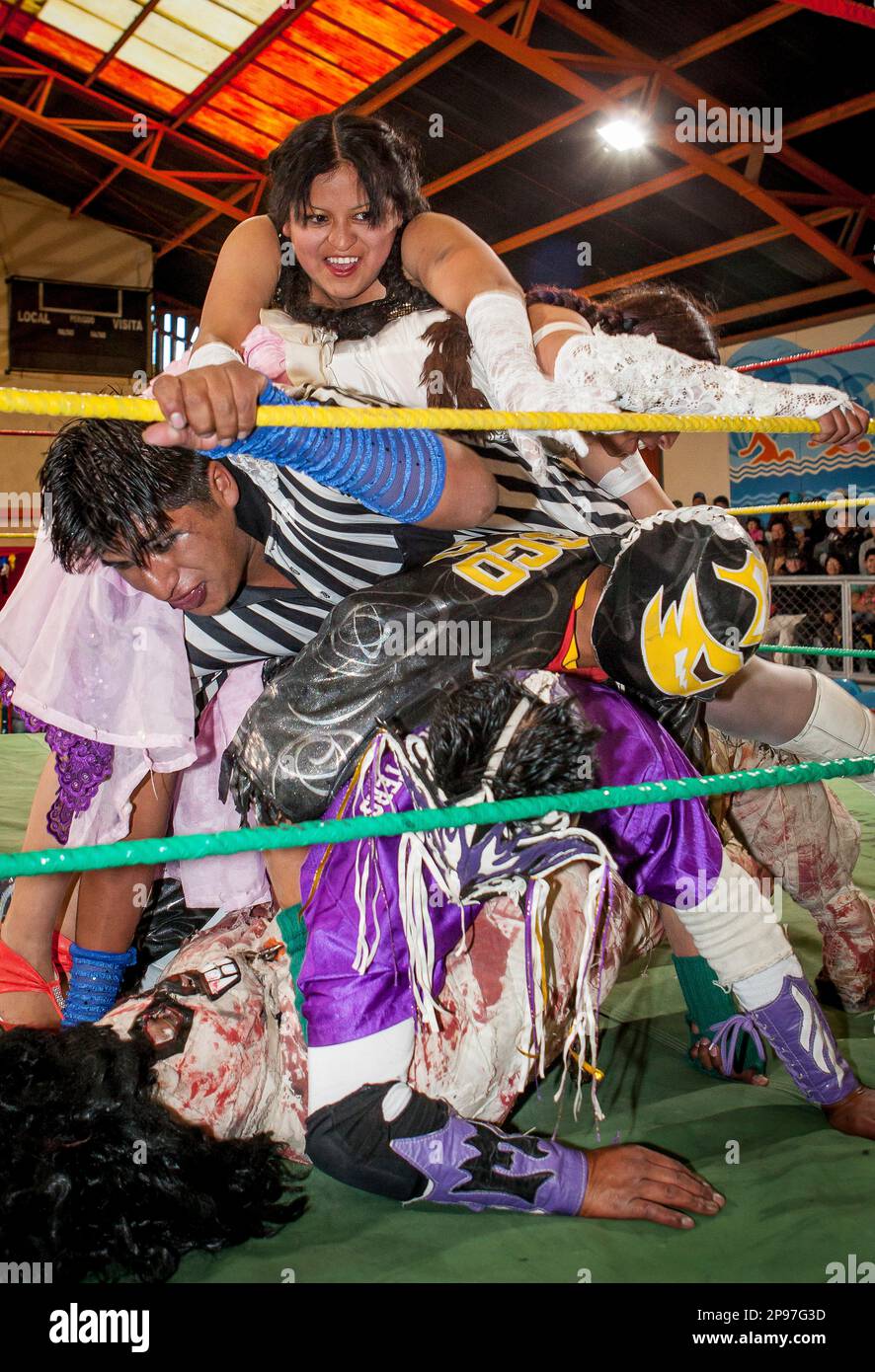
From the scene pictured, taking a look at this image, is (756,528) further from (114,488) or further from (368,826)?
(368,826)

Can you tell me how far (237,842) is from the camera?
0.76m

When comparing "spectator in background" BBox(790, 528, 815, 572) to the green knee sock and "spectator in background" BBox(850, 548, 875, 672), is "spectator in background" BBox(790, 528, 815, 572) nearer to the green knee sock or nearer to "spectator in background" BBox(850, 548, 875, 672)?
"spectator in background" BBox(850, 548, 875, 672)

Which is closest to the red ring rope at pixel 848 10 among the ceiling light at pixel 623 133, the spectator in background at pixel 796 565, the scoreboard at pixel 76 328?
the ceiling light at pixel 623 133

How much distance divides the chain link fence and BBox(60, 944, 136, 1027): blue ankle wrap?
3965mm

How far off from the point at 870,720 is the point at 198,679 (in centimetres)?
99

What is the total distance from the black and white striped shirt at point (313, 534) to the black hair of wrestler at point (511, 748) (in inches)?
14.1

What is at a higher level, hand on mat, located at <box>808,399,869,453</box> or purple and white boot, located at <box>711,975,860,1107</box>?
hand on mat, located at <box>808,399,869,453</box>

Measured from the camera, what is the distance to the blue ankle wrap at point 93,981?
1.44 meters

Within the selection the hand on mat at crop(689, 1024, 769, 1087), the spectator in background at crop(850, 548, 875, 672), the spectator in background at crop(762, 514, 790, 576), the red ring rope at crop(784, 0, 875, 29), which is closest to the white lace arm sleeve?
the hand on mat at crop(689, 1024, 769, 1087)

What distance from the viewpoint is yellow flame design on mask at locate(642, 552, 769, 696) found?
43.4 inches

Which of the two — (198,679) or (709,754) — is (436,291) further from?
(709,754)

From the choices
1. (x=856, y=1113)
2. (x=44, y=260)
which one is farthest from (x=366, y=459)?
(x=44, y=260)

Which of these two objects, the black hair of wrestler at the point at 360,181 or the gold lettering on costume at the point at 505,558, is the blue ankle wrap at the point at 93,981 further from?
the black hair of wrestler at the point at 360,181
